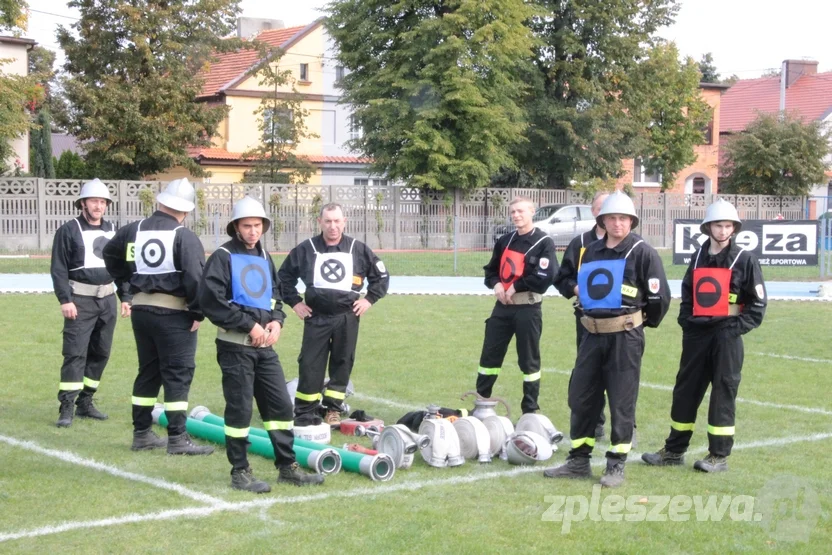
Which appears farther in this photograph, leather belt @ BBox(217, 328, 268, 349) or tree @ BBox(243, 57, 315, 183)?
tree @ BBox(243, 57, 315, 183)

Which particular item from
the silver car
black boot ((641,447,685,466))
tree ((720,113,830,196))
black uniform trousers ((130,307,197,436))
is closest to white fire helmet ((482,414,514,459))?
black boot ((641,447,685,466))

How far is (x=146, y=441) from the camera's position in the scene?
823 centimetres

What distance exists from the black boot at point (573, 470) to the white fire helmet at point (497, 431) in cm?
59

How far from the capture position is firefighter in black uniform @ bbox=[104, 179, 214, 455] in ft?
25.8

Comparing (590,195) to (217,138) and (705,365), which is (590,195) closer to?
(217,138)

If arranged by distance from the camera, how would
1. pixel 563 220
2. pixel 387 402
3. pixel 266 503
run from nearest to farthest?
1. pixel 266 503
2. pixel 387 402
3. pixel 563 220

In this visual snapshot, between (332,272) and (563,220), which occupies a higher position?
(563,220)

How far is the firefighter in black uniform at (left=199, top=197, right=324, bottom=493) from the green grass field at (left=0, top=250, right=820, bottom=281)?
18.3 metres

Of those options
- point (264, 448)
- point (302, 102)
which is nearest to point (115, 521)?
point (264, 448)

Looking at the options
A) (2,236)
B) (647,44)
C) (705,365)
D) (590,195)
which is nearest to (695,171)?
(647,44)

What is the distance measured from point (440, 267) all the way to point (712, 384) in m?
18.6

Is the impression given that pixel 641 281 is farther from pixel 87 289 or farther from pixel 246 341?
pixel 87 289

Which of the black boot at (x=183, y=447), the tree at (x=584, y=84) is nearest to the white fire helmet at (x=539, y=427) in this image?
the black boot at (x=183, y=447)

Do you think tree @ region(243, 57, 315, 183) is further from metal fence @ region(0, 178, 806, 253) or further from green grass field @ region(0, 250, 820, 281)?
green grass field @ region(0, 250, 820, 281)
